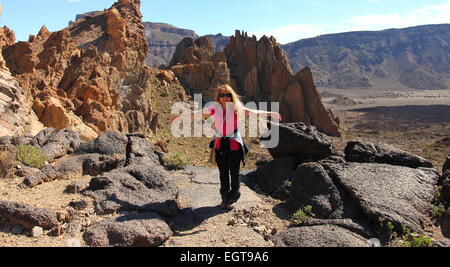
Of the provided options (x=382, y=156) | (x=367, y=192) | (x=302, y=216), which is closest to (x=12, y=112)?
(x=302, y=216)

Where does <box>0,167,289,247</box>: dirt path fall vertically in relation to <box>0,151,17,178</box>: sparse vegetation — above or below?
below

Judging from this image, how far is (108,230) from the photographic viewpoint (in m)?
4.54

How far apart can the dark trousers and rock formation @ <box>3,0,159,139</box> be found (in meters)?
8.58

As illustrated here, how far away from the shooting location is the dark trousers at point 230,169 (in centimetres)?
560

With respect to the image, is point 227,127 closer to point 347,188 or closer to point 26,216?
point 347,188

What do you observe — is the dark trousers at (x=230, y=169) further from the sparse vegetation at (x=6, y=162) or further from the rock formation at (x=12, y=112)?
the rock formation at (x=12, y=112)

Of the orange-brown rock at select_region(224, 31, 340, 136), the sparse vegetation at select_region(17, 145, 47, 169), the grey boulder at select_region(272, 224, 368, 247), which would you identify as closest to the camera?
the grey boulder at select_region(272, 224, 368, 247)

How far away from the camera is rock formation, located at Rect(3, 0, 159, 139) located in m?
14.3

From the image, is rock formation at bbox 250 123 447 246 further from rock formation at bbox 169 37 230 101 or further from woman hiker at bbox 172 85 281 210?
rock formation at bbox 169 37 230 101

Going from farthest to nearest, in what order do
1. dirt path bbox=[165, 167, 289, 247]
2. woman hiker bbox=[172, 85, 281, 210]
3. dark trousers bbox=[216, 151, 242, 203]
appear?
dark trousers bbox=[216, 151, 242, 203] → woman hiker bbox=[172, 85, 281, 210] → dirt path bbox=[165, 167, 289, 247]

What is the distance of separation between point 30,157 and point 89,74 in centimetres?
1187

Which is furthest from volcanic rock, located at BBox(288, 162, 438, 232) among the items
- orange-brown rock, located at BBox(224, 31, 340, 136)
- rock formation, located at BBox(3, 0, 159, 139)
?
orange-brown rock, located at BBox(224, 31, 340, 136)
